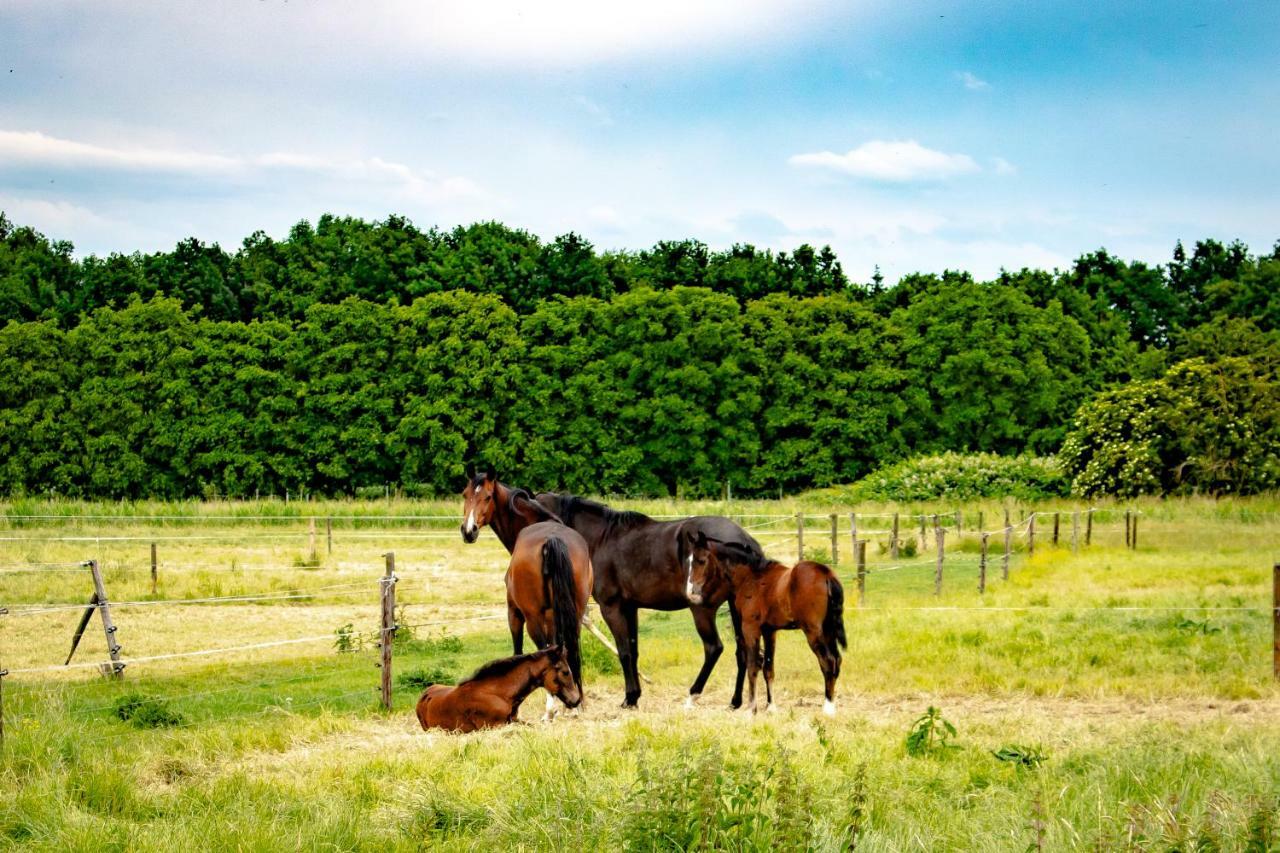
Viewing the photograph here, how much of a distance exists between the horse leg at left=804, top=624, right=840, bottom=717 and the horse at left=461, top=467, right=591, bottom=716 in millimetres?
2177

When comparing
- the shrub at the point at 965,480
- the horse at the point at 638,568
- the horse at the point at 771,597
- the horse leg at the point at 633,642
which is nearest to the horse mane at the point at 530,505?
the horse at the point at 638,568

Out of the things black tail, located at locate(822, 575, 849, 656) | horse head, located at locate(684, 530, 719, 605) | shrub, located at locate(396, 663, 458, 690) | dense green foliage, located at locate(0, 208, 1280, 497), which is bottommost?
shrub, located at locate(396, 663, 458, 690)

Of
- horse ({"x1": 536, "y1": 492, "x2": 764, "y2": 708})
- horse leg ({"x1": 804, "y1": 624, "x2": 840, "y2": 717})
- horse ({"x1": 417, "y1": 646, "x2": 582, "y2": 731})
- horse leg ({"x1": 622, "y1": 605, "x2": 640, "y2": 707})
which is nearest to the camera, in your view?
horse ({"x1": 417, "y1": 646, "x2": 582, "y2": 731})

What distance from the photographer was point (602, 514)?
12.5 metres

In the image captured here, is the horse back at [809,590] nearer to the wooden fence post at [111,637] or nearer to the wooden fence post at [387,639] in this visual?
the wooden fence post at [387,639]

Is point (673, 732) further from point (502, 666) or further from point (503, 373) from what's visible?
point (503, 373)

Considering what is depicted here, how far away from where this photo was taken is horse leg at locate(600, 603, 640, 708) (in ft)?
37.7

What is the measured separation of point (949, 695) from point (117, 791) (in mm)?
7703

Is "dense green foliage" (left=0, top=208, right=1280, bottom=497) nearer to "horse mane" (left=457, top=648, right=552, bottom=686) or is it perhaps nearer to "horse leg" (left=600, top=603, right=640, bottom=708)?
"horse leg" (left=600, top=603, right=640, bottom=708)

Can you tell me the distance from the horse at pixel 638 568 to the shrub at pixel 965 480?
30047mm

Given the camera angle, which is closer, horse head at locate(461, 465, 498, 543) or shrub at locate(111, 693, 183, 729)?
shrub at locate(111, 693, 183, 729)

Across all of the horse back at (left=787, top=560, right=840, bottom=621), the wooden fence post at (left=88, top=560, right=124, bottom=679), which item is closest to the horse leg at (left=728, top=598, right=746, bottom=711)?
the horse back at (left=787, top=560, right=840, bottom=621)

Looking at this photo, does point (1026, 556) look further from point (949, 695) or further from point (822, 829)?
point (822, 829)

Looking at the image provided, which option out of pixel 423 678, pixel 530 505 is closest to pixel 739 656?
pixel 530 505
